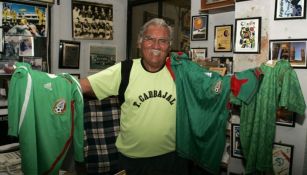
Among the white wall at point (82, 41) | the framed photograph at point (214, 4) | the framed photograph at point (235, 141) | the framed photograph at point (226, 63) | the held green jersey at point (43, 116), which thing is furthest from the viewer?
the white wall at point (82, 41)

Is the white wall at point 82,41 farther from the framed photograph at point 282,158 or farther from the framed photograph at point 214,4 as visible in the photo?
the framed photograph at point 282,158

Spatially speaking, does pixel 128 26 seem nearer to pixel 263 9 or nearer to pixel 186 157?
pixel 263 9

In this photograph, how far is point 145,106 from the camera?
1.74 metres

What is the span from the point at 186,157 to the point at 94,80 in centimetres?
75

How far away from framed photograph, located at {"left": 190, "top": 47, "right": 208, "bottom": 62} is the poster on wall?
1713mm

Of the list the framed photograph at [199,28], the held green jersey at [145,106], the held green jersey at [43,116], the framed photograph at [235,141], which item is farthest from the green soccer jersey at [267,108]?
the framed photograph at [199,28]

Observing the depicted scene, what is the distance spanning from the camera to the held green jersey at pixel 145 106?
5.73 feet

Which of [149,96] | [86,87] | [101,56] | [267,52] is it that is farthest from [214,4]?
[101,56]

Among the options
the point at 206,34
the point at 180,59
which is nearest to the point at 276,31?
the point at 180,59

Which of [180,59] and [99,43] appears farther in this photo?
[99,43]

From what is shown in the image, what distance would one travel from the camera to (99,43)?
3904 millimetres

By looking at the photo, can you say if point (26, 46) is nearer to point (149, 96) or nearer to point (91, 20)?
point (91, 20)

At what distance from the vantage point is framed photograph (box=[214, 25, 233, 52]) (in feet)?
9.11

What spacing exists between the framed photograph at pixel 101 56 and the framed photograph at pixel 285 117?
2504 mm
